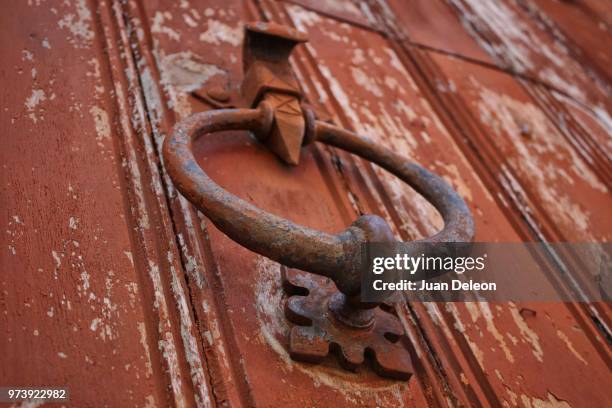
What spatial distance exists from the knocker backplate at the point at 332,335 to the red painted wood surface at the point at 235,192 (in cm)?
2

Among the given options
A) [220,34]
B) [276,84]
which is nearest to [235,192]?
[276,84]

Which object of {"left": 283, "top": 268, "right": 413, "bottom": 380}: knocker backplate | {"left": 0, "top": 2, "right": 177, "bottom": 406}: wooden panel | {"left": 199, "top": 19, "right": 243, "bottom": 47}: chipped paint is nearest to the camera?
{"left": 0, "top": 2, "right": 177, "bottom": 406}: wooden panel

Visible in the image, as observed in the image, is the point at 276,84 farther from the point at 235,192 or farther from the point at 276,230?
the point at 276,230

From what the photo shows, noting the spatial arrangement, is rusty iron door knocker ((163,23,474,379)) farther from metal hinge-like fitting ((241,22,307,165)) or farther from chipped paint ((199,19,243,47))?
chipped paint ((199,19,243,47))

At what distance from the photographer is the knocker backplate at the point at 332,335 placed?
643 millimetres

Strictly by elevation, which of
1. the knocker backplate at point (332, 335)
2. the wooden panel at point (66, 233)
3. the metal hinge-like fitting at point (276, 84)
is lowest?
the wooden panel at point (66, 233)

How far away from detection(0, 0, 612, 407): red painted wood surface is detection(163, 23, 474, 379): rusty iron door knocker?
0.09 feet

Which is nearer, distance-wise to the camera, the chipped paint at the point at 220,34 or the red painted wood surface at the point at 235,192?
the red painted wood surface at the point at 235,192

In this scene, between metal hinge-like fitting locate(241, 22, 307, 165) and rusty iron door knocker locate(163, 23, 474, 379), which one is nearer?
rusty iron door knocker locate(163, 23, 474, 379)

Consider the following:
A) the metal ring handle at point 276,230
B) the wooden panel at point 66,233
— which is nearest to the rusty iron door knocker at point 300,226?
the metal ring handle at point 276,230

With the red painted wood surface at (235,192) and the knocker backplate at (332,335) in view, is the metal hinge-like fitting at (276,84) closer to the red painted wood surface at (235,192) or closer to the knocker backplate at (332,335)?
the red painted wood surface at (235,192)

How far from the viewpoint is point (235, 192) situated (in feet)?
2.54

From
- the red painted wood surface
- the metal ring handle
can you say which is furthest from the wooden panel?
the metal ring handle

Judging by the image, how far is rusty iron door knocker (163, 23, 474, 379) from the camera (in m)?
0.56
